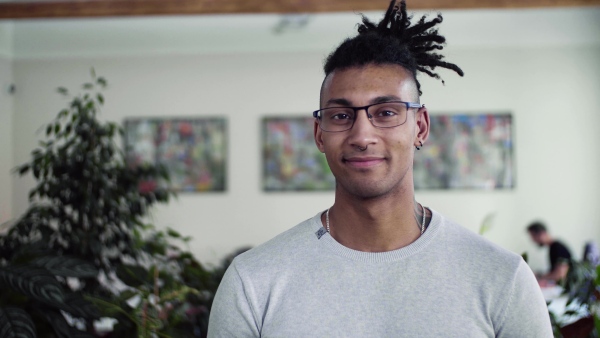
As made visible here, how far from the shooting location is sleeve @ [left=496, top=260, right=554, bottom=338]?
1.08 metres

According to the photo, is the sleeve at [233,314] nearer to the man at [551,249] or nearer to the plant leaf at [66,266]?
the plant leaf at [66,266]

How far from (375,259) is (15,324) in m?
1.07

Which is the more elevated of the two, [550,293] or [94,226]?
[94,226]

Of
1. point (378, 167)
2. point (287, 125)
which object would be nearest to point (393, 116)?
point (378, 167)

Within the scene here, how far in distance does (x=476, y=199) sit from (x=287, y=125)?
6.77 ft

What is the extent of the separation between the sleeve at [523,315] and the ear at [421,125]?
1.06 feet

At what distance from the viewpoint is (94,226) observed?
8.33 feet

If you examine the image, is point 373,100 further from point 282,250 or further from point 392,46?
Result: point 282,250

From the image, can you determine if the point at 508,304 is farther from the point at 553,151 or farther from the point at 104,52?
the point at 104,52

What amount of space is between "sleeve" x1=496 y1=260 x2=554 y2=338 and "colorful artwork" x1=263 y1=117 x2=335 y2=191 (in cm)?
524

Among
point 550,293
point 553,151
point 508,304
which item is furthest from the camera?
point 553,151

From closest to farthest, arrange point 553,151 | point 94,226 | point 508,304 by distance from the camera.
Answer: point 508,304
point 94,226
point 553,151

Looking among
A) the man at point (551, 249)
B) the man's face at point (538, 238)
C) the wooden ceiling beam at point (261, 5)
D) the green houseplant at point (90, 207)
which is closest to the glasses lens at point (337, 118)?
the green houseplant at point (90, 207)

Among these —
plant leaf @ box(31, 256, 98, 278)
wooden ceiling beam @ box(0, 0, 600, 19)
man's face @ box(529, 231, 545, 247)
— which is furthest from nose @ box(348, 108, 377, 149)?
man's face @ box(529, 231, 545, 247)
